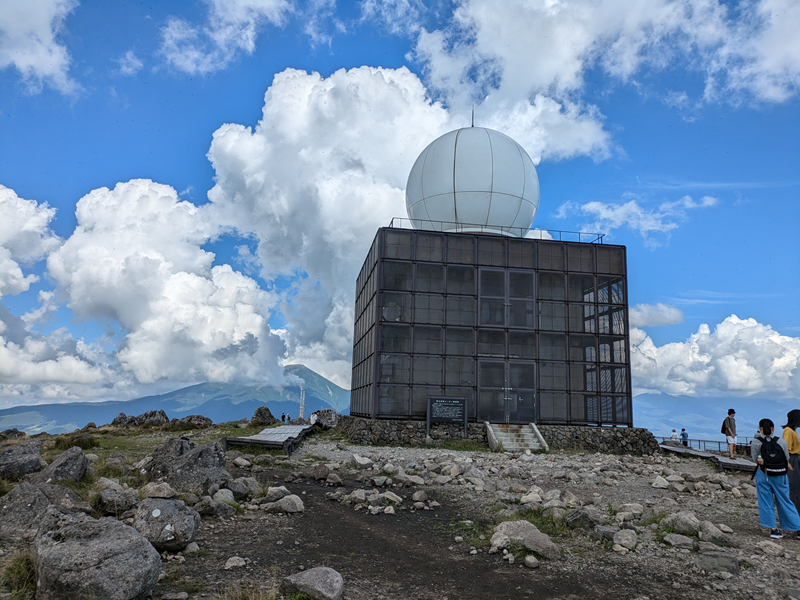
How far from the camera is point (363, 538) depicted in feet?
25.2

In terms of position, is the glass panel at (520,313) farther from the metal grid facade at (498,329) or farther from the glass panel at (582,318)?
the glass panel at (582,318)

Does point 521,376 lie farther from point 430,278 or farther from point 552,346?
point 430,278

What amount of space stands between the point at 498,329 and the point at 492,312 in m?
0.83

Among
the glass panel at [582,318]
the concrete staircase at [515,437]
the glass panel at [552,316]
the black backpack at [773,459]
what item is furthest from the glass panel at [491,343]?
the black backpack at [773,459]

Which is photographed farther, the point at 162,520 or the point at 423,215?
the point at 423,215

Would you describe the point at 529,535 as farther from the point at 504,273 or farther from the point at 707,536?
the point at 504,273

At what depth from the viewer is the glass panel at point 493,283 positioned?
982 inches

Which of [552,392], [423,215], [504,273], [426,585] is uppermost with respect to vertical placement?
[423,215]

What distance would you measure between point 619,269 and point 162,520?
79.1 ft

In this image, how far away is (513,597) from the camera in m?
5.51

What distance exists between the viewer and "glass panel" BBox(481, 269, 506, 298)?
2494 centimetres

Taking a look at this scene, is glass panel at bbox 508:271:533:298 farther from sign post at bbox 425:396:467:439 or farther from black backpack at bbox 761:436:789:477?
black backpack at bbox 761:436:789:477

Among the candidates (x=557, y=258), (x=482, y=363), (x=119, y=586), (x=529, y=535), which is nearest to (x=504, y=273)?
(x=557, y=258)

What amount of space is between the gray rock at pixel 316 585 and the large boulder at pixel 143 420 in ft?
95.2
